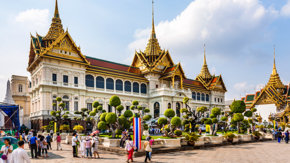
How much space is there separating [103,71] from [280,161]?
28.9m

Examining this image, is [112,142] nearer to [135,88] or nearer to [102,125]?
[102,125]

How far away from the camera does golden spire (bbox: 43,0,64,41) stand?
3581 centimetres

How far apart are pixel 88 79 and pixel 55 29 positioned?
9500 mm

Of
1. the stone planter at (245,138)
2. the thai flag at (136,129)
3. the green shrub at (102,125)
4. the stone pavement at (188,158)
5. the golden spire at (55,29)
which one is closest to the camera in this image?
the stone pavement at (188,158)

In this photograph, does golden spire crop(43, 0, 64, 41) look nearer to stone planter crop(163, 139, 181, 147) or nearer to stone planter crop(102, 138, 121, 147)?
stone planter crop(102, 138, 121, 147)

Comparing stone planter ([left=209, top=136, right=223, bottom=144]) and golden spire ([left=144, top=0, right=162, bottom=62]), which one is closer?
stone planter ([left=209, top=136, right=223, bottom=144])

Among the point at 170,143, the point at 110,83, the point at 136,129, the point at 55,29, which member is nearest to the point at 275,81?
the point at 110,83

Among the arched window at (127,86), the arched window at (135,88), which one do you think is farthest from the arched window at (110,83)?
the arched window at (135,88)

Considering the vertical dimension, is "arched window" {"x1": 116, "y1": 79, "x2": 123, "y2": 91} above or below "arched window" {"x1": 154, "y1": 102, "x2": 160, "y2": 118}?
above

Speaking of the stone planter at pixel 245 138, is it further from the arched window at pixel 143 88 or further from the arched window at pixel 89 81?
the arched window at pixel 89 81

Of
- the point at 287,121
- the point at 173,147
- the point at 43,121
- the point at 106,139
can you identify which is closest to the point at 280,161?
the point at 173,147

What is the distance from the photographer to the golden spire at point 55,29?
35.8 metres

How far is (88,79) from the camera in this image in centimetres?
3616

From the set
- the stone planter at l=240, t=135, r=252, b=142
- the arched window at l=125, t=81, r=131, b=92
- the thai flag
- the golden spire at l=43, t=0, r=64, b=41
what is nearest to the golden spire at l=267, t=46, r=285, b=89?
the arched window at l=125, t=81, r=131, b=92
